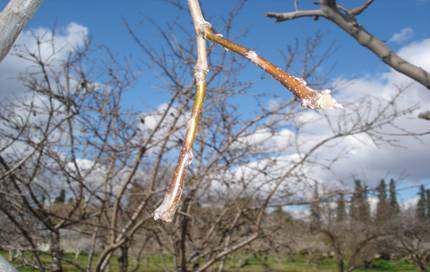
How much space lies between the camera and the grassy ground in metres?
6.70

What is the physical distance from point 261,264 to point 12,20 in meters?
6.53

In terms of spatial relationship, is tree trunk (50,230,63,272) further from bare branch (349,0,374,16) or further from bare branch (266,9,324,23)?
bare branch (349,0,374,16)

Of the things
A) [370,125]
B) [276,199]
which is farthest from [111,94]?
[370,125]

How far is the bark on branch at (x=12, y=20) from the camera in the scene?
29.7 inches

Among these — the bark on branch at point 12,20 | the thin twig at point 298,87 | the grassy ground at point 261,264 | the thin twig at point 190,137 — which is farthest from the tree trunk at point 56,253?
the thin twig at point 298,87

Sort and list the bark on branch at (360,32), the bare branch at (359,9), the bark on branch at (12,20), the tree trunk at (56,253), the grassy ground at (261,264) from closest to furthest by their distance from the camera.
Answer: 1. the bark on branch at (12,20)
2. the bark on branch at (360,32)
3. the bare branch at (359,9)
4. the tree trunk at (56,253)
5. the grassy ground at (261,264)

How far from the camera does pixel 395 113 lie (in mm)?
5293

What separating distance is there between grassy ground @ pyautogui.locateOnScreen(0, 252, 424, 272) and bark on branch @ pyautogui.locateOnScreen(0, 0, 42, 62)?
453mm

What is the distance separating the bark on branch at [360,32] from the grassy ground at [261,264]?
1.40 metres

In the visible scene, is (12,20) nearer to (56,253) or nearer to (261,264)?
(56,253)

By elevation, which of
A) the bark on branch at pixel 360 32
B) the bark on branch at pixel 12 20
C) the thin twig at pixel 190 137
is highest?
the bark on branch at pixel 360 32

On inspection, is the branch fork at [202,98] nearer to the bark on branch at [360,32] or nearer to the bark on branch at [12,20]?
the bark on branch at [12,20]

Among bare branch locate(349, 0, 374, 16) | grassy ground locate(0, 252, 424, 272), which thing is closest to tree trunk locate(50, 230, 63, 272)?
grassy ground locate(0, 252, 424, 272)

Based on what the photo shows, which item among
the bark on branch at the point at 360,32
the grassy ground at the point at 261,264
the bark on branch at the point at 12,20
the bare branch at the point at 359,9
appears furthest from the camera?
the grassy ground at the point at 261,264
